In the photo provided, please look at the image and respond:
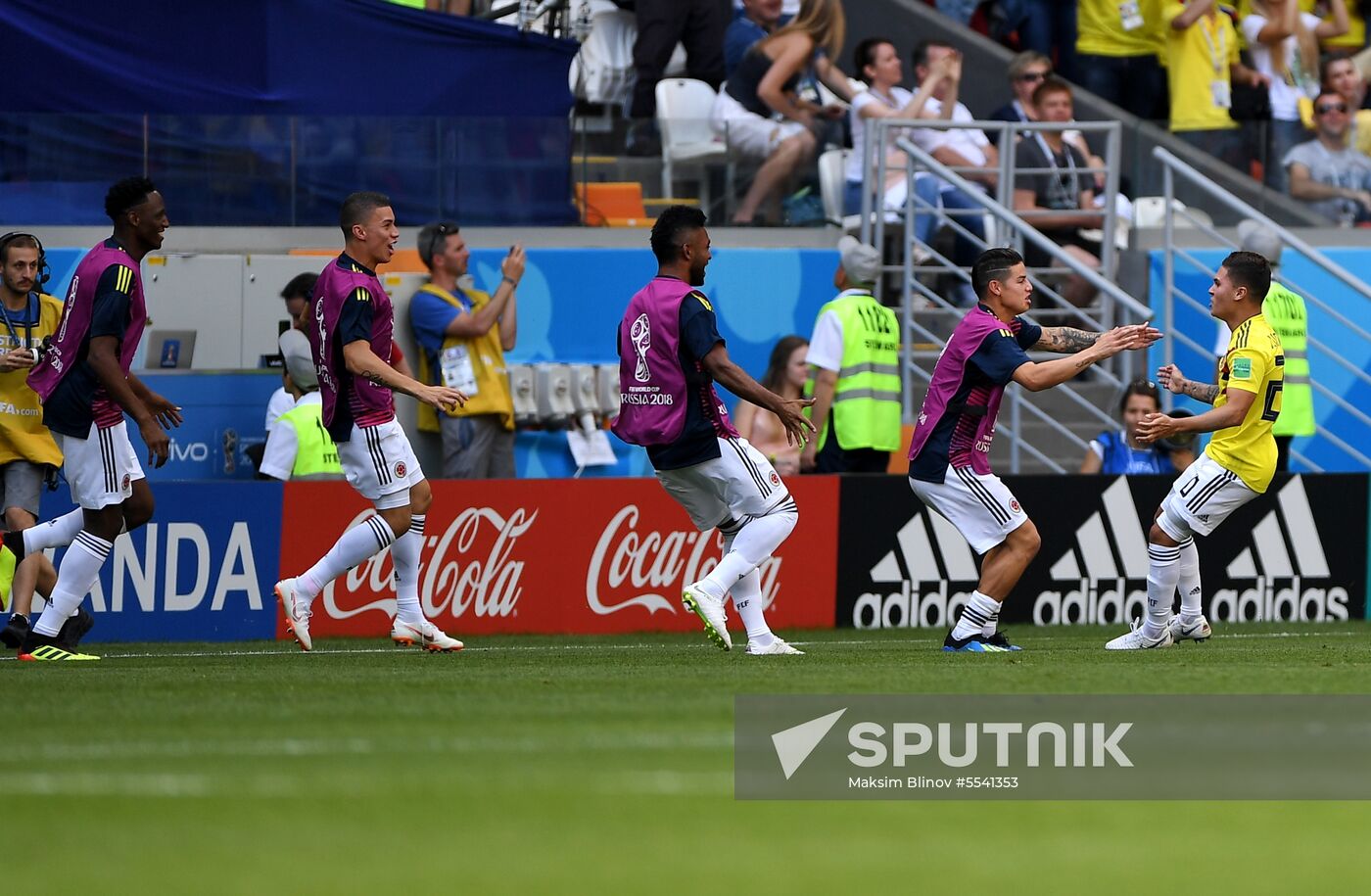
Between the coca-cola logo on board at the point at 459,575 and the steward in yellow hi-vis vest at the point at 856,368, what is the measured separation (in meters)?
2.30

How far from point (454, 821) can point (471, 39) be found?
471 inches

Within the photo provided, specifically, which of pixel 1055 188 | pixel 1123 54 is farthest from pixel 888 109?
pixel 1123 54

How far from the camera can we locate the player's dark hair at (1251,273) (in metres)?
11.0

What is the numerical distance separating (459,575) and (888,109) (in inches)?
239

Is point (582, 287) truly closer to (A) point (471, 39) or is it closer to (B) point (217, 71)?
(A) point (471, 39)

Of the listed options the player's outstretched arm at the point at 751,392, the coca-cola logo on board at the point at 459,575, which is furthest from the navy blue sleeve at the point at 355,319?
the coca-cola logo on board at the point at 459,575

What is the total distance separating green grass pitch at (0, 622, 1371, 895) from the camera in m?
5.04

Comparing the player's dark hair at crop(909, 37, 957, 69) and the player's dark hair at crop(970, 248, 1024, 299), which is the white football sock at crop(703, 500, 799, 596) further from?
the player's dark hair at crop(909, 37, 957, 69)

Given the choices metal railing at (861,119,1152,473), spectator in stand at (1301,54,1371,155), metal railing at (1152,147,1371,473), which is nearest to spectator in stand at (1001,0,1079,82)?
spectator in stand at (1301,54,1371,155)

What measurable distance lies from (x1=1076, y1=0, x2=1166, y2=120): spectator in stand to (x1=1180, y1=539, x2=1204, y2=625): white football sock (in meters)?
9.23

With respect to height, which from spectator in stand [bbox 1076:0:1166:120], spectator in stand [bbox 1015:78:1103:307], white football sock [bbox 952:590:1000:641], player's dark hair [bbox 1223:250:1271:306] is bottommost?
white football sock [bbox 952:590:1000:641]

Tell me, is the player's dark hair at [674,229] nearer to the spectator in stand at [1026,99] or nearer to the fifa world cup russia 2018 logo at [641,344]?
the fifa world cup russia 2018 logo at [641,344]

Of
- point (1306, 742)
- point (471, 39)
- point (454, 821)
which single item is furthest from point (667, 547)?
point (454, 821)

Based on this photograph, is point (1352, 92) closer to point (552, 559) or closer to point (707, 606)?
point (552, 559)
